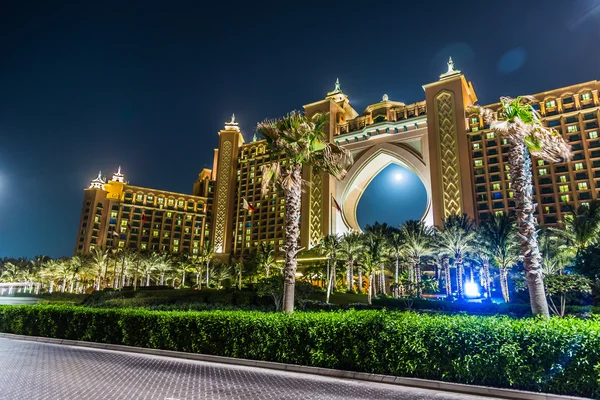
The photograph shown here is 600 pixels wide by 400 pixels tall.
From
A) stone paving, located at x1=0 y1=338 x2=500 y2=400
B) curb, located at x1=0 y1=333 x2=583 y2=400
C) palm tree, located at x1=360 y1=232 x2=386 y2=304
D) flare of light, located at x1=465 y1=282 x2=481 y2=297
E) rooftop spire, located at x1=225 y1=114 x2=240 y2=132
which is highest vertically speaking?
rooftop spire, located at x1=225 y1=114 x2=240 y2=132

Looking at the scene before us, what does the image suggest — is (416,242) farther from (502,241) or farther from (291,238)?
(291,238)

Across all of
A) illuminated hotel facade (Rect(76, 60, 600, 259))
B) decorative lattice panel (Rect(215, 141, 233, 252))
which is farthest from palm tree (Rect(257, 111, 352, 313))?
decorative lattice panel (Rect(215, 141, 233, 252))

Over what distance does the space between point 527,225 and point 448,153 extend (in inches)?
2655

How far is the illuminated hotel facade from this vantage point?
75.6m

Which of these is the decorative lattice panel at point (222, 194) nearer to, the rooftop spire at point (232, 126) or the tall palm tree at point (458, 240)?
the rooftop spire at point (232, 126)

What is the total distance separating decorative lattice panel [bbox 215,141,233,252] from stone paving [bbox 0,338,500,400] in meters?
104

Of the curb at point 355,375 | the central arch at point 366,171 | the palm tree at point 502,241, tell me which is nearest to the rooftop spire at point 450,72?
the central arch at point 366,171

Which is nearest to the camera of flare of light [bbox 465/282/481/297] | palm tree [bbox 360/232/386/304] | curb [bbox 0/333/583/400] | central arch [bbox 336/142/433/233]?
curb [bbox 0/333/583/400]

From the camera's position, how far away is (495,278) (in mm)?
62375

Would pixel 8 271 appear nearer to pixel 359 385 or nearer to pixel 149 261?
pixel 149 261

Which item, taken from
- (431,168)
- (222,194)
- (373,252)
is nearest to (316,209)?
(431,168)

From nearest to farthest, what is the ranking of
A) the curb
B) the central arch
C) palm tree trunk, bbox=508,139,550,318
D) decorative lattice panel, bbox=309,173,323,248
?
the curb
palm tree trunk, bbox=508,139,550,318
the central arch
decorative lattice panel, bbox=309,173,323,248

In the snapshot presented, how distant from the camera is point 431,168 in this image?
8025 centimetres

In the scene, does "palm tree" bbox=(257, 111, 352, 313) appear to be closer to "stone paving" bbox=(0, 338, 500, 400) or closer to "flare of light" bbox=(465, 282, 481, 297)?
"stone paving" bbox=(0, 338, 500, 400)
